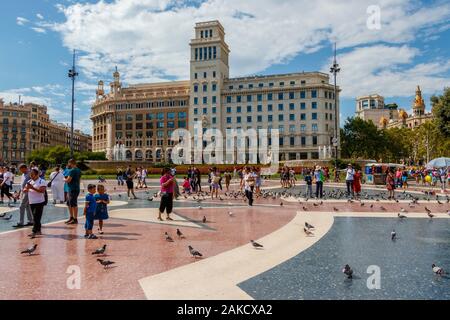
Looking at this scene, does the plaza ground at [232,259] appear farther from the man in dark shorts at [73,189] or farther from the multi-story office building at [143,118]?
the multi-story office building at [143,118]

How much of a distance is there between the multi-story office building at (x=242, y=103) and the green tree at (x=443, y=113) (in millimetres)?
41845

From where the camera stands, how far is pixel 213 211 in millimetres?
A: 15117

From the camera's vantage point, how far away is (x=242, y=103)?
88.2 metres

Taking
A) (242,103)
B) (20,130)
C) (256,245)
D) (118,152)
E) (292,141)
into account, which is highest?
(242,103)

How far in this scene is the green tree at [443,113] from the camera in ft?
132

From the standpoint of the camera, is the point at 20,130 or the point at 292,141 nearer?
the point at 292,141

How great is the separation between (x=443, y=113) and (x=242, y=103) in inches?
2066

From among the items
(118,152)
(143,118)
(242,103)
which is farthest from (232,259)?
(118,152)

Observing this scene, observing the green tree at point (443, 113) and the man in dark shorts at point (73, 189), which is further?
the green tree at point (443, 113)

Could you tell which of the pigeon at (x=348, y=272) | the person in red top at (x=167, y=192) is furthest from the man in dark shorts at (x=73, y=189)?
the pigeon at (x=348, y=272)

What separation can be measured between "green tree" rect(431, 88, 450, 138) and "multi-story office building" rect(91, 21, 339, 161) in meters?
41.8

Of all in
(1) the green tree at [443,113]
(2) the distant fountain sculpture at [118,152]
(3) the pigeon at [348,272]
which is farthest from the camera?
(2) the distant fountain sculpture at [118,152]

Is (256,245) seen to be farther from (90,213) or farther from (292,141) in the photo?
(292,141)
